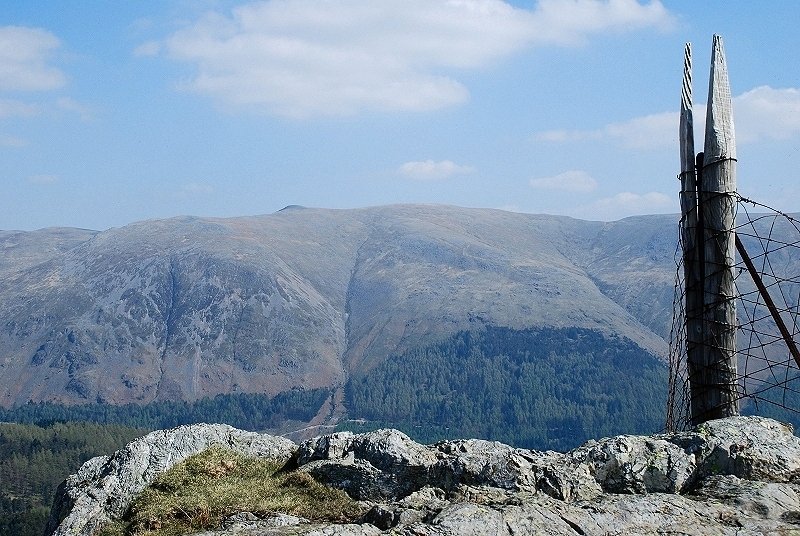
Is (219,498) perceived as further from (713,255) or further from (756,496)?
(713,255)

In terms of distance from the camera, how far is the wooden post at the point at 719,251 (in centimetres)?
1338

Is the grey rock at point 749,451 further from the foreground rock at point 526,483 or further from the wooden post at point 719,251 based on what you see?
the wooden post at point 719,251

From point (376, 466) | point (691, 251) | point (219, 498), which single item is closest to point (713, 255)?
point (691, 251)

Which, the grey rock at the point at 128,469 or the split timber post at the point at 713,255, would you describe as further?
the split timber post at the point at 713,255

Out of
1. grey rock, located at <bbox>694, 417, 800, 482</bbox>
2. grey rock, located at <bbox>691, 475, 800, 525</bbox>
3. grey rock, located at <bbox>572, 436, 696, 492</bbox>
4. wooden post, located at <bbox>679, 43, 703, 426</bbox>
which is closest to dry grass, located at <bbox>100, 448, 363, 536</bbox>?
grey rock, located at <bbox>572, 436, 696, 492</bbox>

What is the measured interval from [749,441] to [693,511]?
2.35 m

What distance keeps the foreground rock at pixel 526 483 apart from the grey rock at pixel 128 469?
3cm

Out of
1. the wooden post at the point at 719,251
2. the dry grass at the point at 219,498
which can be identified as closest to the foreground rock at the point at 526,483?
the dry grass at the point at 219,498

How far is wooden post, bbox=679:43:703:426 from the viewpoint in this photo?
13.7 m

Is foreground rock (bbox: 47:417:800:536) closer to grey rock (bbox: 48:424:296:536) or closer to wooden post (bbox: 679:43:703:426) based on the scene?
grey rock (bbox: 48:424:296:536)

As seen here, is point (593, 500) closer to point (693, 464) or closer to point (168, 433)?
point (693, 464)

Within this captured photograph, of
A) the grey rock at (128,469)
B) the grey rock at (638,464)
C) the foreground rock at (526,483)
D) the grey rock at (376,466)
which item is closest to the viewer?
the foreground rock at (526,483)

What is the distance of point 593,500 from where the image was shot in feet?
32.9

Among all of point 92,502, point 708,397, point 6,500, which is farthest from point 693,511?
point 6,500
